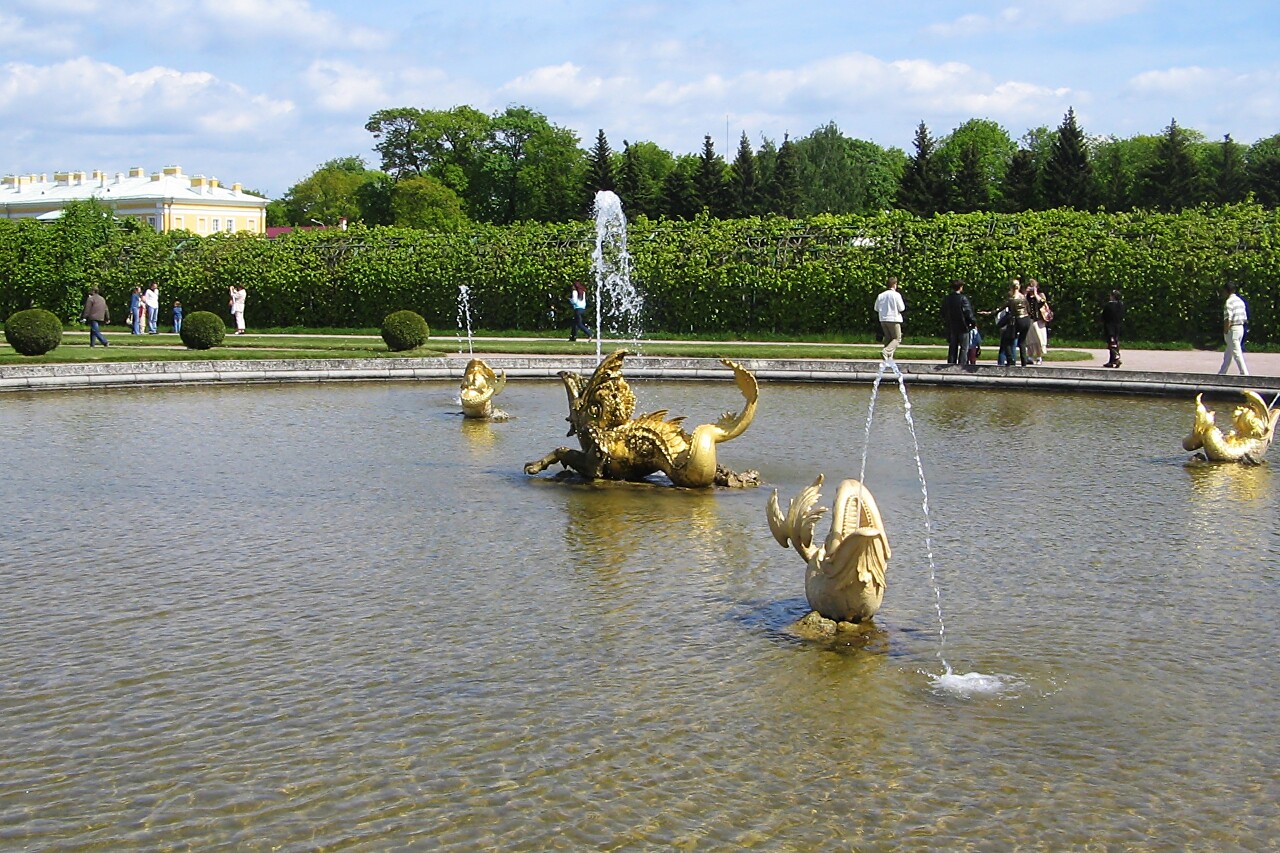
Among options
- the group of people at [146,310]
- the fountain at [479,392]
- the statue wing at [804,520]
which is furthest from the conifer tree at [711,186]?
the statue wing at [804,520]

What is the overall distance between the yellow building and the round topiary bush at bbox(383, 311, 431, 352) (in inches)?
3398

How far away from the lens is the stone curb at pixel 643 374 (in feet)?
70.1

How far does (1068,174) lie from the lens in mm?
60500

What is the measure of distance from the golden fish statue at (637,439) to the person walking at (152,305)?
1122 inches

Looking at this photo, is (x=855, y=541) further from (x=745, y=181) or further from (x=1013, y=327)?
(x=745, y=181)

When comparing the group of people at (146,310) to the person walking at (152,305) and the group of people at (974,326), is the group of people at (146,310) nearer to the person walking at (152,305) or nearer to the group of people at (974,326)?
the person walking at (152,305)

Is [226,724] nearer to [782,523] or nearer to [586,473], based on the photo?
[782,523]

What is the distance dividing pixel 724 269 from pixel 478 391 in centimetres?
1895

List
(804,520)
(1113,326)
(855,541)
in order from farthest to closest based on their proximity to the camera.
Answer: (1113,326), (804,520), (855,541)

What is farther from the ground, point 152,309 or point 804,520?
point 152,309

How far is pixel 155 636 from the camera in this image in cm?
786

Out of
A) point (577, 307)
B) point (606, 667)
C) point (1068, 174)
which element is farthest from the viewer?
point (1068, 174)

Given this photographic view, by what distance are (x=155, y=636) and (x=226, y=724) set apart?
157cm

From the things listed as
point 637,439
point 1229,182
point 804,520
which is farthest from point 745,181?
point 804,520
